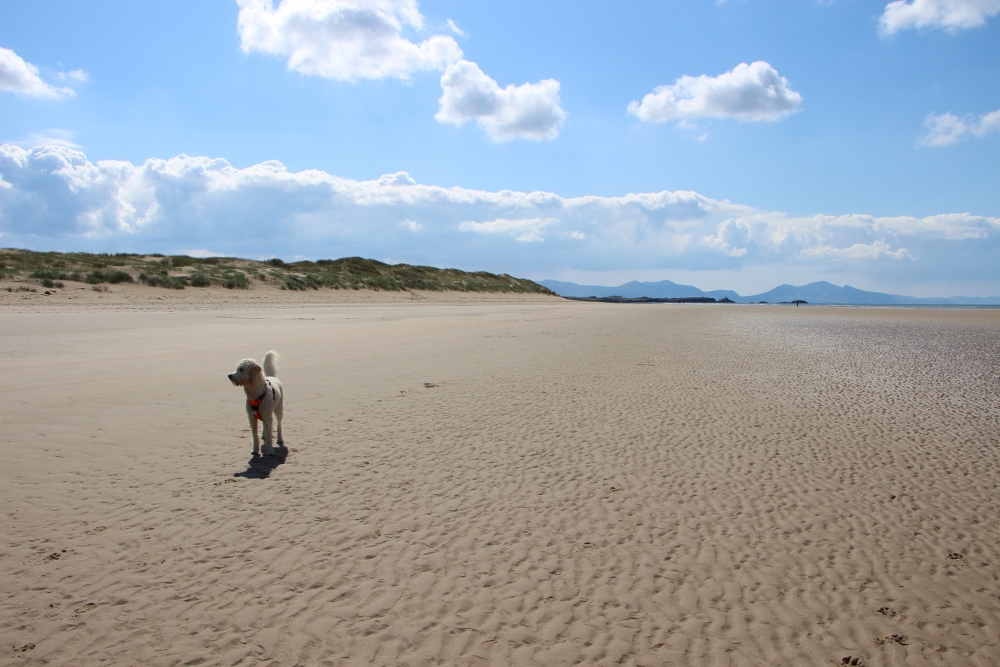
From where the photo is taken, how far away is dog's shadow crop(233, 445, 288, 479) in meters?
5.81

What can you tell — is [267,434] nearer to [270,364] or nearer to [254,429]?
[254,429]

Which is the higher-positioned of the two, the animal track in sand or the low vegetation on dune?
the low vegetation on dune

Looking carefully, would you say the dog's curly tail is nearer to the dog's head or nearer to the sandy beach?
the dog's head

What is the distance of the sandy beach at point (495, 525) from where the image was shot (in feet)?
11.0

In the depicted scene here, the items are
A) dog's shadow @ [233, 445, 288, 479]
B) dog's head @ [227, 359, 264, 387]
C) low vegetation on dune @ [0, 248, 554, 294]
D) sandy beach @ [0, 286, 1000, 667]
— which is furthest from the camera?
low vegetation on dune @ [0, 248, 554, 294]

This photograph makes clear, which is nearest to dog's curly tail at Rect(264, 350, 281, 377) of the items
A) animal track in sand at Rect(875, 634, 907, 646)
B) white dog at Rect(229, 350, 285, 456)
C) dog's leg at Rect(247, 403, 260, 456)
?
white dog at Rect(229, 350, 285, 456)

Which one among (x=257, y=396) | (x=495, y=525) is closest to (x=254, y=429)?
(x=257, y=396)

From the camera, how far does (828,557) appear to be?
170 inches

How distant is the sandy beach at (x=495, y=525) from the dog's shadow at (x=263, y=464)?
51mm

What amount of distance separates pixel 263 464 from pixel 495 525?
2.98 metres

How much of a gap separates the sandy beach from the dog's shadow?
0.17ft

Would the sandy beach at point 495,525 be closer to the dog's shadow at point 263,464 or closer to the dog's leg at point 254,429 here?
the dog's shadow at point 263,464

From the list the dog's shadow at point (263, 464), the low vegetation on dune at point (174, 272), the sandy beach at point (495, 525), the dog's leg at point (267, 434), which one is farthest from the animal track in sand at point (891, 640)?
the low vegetation on dune at point (174, 272)

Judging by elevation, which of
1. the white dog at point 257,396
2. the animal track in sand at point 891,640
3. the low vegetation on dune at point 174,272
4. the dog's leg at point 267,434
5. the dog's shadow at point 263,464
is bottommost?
the animal track in sand at point 891,640
